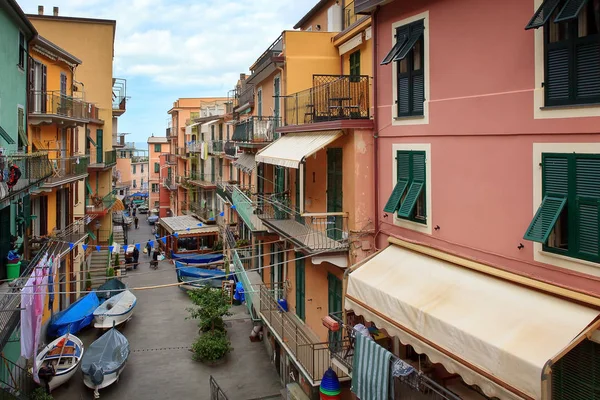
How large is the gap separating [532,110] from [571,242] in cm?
220

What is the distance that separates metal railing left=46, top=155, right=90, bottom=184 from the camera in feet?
81.1

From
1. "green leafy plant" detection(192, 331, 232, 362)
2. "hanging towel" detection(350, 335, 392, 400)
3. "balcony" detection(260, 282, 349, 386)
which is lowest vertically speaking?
"green leafy plant" detection(192, 331, 232, 362)

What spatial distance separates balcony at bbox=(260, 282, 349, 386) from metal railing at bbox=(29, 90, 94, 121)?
44.4 ft

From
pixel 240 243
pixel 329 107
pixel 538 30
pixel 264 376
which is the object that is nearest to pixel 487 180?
pixel 538 30

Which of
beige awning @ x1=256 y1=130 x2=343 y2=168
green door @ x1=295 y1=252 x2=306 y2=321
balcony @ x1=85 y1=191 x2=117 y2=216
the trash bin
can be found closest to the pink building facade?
beige awning @ x1=256 y1=130 x2=343 y2=168

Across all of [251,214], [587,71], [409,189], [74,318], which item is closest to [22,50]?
[251,214]

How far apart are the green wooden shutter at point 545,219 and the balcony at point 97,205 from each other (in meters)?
36.2

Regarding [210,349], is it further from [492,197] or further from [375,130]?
[492,197]

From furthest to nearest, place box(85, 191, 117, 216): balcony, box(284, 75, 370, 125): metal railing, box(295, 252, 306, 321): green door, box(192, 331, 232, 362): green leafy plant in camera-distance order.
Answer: box(85, 191, 117, 216): balcony
box(192, 331, 232, 362): green leafy plant
box(295, 252, 306, 321): green door
box(284, 75, 370, 125): metal railing

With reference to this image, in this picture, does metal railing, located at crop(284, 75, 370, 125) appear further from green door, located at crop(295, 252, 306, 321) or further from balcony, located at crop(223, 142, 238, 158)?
balcony, located at crop(223, 142, 238, 158)

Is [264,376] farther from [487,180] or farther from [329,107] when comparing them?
[487,180]

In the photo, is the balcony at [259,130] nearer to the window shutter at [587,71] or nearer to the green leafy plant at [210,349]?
the green leafy plant at [210,349]

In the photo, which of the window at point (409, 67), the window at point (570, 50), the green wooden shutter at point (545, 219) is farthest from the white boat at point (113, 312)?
the window at point (570, 50)

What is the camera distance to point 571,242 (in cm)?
784
